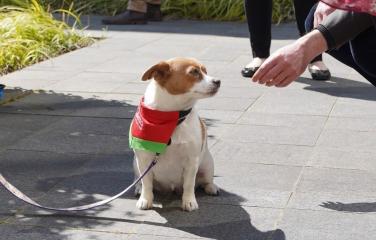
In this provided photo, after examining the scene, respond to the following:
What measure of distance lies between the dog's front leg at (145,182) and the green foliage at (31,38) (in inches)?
170

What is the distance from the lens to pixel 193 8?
12.6 m

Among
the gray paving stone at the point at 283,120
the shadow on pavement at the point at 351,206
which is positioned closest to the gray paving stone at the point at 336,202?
the shadow on pavement at the point at 351,206

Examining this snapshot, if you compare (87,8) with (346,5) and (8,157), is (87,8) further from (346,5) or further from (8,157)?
(346,5)

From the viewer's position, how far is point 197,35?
35.8 feet

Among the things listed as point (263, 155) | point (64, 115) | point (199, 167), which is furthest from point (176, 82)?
point (64, 115)

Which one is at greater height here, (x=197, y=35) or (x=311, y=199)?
(x=311, y=199)

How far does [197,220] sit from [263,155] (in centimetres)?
132

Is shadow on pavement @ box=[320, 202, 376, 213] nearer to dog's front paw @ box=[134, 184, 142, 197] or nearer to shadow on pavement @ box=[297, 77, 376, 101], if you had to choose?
dog's front paw @ box=[134, 184, 142, 197]

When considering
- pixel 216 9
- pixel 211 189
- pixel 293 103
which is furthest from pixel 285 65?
pixel 216 9

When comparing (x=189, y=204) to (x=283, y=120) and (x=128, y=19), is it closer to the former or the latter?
(x=283, y=120)

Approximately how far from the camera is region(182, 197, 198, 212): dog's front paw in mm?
4590

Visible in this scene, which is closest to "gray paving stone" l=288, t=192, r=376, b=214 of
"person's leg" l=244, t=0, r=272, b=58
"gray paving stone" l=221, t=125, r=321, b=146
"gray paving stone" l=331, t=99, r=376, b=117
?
"gray paving stone" l=221, t=125, r=321, b=146

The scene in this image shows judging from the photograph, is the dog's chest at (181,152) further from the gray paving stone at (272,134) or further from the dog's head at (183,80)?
the gray paving stone at (272,134)

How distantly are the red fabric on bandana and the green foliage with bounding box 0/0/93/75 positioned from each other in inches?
171
